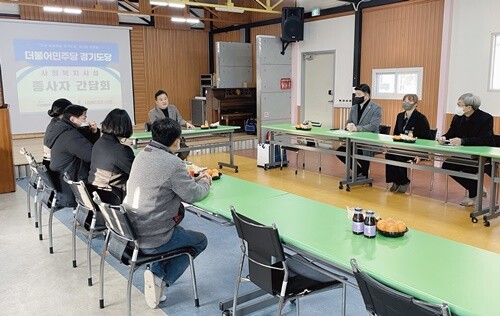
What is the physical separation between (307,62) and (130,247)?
8000 mm

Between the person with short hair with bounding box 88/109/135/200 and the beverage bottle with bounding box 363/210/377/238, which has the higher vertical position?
the person with short hair with bounding box 88/109/135/200

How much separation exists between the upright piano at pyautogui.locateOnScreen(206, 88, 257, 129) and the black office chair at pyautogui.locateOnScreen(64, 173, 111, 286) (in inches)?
288

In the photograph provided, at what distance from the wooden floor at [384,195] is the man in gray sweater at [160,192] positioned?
2692 mm

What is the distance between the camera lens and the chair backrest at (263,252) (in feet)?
7.04

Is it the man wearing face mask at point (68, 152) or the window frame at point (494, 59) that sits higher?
the window frame at point (494, 59)

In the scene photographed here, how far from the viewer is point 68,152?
158 inches

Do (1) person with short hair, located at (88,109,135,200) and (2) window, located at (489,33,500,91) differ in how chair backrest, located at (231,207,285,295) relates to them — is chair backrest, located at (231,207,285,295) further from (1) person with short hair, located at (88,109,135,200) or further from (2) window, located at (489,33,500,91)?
(2) window, located at (489,33,500,91)

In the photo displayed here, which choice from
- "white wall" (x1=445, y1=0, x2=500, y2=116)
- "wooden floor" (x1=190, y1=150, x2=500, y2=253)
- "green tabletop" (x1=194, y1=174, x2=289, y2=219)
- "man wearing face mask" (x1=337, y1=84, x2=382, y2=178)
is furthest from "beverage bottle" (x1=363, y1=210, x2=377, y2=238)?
"white wall" (x1=445, y1=0, x2=500, y2=116)

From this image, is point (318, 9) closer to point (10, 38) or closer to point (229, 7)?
point (229, 7)

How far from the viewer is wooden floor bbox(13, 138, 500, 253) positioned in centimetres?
441

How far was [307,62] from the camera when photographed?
10.1m

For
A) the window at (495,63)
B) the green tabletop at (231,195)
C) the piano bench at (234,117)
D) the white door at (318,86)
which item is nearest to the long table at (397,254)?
the green tabletop at (231,195)

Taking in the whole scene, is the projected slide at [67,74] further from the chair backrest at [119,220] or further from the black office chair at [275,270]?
the black office chair at [275,270]

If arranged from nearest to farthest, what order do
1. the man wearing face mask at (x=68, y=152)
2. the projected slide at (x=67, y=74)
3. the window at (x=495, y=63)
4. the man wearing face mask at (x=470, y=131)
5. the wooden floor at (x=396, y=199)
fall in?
the man wearing face mask at (x=68, y=152) < the wooden floor at (x=396, y=199) < the man wearing face mask at (x=470, y=131) < the window at (x=495, y=63) < the projected slide at (x=67, y=74)
